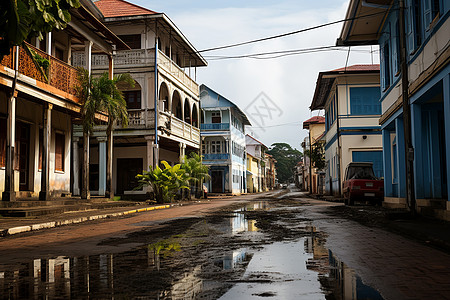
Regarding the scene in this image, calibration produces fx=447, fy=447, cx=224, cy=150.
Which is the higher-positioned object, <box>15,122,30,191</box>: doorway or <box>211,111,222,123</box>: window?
<box>211,111,222,123</box>: window

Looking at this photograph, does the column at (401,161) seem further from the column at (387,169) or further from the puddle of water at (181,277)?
the puddle of water at (181,277)

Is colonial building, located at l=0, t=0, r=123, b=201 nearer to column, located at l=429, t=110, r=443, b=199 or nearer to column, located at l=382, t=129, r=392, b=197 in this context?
column, located at l=429, t=110, r=443, b=199

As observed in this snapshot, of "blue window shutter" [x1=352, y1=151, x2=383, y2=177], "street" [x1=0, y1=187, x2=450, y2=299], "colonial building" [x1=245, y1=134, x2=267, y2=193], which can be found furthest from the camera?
"colonial building" [x1=245, y1=134, x2=267, y2=193]

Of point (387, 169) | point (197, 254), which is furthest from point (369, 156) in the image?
point (197, 254)

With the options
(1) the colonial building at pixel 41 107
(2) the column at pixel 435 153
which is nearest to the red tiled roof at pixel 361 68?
(1) the colonial building at pixel 41 107

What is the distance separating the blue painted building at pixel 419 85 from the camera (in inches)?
406

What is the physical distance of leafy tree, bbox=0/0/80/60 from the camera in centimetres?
462

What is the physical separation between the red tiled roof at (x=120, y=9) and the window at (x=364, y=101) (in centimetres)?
1377

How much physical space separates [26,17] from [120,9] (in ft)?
80.5

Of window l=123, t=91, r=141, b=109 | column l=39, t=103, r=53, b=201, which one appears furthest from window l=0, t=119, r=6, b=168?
window l=123, t=91, r=141, b=109

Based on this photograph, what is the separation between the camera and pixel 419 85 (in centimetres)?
1156

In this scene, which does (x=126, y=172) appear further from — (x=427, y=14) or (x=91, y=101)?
(x=427, y=14)

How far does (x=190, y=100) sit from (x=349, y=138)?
11.4m

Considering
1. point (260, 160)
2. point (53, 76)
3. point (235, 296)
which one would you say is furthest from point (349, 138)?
point (260, 160)
